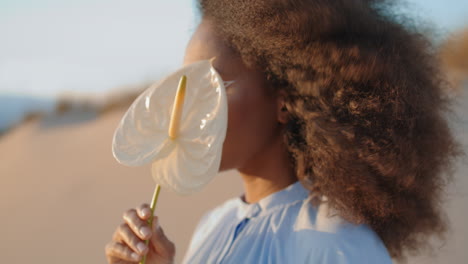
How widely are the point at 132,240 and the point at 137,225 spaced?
0.05 m

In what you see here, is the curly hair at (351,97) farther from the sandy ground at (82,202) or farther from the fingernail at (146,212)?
the sandy ground at (82,202)

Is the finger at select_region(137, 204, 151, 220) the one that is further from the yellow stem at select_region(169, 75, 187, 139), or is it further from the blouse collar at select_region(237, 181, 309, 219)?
the blouse collar at select_region(237, 181, 309, 219)

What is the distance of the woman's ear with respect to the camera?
135 cm

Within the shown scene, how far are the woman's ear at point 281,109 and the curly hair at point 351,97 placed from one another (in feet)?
0.07

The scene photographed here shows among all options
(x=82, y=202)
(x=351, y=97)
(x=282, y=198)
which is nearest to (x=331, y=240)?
(x=282, y=198)

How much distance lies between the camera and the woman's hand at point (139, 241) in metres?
1.08

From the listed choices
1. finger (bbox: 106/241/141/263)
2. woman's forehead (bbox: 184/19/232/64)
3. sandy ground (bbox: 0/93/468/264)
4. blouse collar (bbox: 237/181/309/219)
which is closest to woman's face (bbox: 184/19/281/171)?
woman's forehead (bbox: 184/19/232/64)

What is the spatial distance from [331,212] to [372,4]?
0.68m

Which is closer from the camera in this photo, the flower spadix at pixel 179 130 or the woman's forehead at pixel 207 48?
the flower spadix at pixel 179 130

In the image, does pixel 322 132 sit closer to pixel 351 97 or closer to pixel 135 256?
pixel 351 97

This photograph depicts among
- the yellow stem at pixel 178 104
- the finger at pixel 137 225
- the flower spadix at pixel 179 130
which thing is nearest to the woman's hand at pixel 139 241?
the finger at pixel 137 225

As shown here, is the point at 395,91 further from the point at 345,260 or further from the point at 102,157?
the point at 102,157

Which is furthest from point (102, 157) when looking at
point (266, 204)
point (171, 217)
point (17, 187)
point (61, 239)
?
point (266, 204)

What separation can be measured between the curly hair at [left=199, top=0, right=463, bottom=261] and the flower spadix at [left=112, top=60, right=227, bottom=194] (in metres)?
0.30
